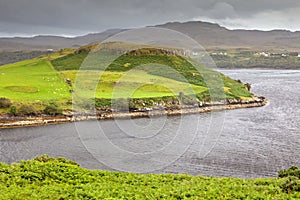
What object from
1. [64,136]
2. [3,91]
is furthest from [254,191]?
[3,91]

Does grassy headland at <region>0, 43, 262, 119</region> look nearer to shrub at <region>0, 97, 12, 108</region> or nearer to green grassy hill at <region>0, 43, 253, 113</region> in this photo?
green grassy hill at <region>0, 43, 253, 113</region>

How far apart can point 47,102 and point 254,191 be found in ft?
239

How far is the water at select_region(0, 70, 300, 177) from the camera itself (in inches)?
1764

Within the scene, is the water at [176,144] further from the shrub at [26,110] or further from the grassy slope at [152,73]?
the grassy slope at [152,73]

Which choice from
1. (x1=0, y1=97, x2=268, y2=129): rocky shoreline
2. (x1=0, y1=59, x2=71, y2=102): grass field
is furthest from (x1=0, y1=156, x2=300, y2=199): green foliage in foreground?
(x1=0, y1=59, x2=71, y2=102): grass field

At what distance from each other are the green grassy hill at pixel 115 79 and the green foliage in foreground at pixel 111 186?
203 feet

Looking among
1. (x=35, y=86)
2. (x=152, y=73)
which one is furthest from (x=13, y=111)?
(x=152, y=73)

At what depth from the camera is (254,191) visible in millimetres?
19547

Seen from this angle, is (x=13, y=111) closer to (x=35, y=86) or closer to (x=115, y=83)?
(x=35, y=86)

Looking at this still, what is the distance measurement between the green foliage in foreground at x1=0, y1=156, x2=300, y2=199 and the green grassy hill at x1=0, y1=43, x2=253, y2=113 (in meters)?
61.8

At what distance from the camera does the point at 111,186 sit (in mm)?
20625

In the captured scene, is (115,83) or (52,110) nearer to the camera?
(52,110)

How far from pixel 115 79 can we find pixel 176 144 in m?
62.7

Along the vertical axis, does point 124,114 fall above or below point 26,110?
below
